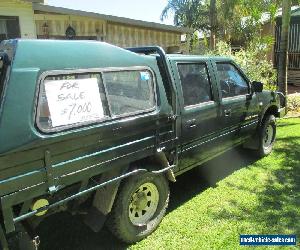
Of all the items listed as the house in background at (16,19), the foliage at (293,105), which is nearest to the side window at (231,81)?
the house in background at (16,19)

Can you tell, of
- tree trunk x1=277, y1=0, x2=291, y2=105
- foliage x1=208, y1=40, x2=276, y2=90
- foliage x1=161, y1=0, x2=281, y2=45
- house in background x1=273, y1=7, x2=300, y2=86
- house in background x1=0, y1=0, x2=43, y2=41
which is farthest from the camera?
house in background x1=273, y1=7, x2=300, y2=86

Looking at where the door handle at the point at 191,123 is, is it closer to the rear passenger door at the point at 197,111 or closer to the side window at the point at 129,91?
the rear passenger door at the point at 197,111

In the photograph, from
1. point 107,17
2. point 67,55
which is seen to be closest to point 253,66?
point 107,17

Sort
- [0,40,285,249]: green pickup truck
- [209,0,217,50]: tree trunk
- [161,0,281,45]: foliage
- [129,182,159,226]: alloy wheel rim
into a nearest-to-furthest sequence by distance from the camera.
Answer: [0,40,285,249]: green pickup truck, [129,182,159,226]: alloy wheel rim, [161,0,281,45]: foliage, [209,0,217,50]: tree trunk

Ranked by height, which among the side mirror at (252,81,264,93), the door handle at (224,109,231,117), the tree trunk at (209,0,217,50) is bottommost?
the door handle at (224,109,231,117)

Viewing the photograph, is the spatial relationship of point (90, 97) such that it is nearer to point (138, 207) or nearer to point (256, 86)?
point (138, 207)

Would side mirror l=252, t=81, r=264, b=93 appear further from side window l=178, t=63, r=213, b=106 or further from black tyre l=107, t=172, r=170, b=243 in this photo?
black tyre l=107, t=172, r=170, b=243

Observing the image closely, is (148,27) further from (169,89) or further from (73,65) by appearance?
(73,65)

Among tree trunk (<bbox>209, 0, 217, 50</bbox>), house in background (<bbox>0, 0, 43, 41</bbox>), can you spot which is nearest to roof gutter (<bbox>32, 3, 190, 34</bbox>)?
A: house in background (<bbox>0, 0, 43, 41</bbox>)

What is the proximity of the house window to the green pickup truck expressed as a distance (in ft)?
16.6

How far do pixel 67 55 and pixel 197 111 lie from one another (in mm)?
2123

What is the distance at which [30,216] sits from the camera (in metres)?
3.21

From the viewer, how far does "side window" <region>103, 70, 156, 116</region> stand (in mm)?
3842

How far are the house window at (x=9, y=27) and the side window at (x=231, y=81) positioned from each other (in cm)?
533
